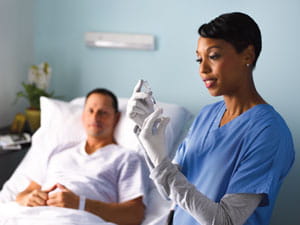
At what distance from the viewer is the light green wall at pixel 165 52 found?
2160mm

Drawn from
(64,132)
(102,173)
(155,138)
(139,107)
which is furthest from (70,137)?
(155,138)

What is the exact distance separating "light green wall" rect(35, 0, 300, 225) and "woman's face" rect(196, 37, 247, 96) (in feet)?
3.39

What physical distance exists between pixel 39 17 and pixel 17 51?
26 centimetres

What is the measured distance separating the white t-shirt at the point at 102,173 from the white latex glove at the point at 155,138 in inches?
30.1

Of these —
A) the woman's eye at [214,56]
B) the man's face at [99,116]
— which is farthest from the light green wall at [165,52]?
the woman's eye at [214,56]

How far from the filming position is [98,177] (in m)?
2.00

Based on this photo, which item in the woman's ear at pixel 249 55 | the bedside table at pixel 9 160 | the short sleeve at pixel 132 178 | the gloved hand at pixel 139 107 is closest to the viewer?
the woman's ear at pixel 249 55

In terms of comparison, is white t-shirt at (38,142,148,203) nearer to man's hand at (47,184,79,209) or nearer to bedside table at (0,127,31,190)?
man's hand at (47,184,79,209)

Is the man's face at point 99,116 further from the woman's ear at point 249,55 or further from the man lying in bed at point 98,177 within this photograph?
the woman's ear at point 249,55

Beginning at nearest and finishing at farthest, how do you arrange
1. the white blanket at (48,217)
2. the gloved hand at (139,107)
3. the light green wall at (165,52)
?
1. the gloved hand at (139,107)
2. the white blanket at (48,217)
3. the light green wall at (165,52)

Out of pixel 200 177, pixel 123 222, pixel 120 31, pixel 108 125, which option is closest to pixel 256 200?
pixel 200 177

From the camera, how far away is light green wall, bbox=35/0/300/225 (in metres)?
2.16

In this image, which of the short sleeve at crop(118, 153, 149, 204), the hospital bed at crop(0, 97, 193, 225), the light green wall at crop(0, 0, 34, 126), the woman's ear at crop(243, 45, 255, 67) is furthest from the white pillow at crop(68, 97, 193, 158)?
the woman's ear at crop(243, 45, 255, 67)

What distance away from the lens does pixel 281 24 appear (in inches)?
84.3
